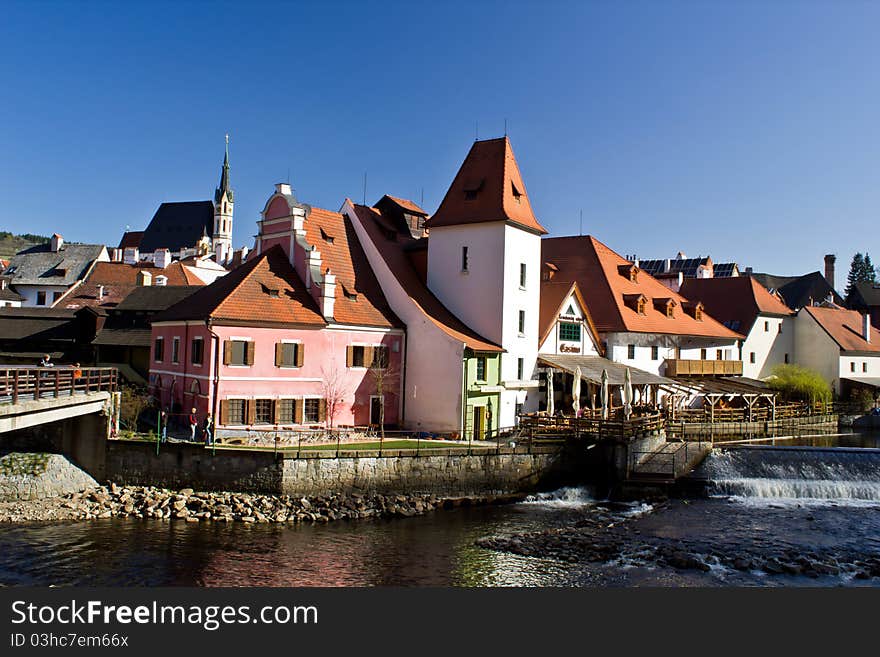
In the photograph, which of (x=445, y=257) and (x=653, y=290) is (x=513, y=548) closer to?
(x=445, y=257)

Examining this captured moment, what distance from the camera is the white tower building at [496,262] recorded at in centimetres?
4294

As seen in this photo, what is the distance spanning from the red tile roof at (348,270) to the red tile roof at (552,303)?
31.9 feet

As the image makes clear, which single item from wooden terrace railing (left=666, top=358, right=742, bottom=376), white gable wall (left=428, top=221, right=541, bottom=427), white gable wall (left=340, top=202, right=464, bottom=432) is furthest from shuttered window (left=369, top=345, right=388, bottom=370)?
wooden terrace railing (left=666, top=358, right=742, bottom=376)

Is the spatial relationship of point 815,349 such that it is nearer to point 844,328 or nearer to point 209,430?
point 844,328

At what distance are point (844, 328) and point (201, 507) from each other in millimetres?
66164

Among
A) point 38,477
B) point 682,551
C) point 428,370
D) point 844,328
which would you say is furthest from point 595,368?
point 844,328

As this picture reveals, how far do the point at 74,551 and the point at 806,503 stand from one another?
29307 mm

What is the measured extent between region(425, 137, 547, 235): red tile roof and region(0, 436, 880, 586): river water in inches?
630

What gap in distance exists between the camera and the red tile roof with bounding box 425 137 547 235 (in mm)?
43469

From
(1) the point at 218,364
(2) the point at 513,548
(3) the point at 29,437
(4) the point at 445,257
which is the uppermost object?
(4) the point at 445,257

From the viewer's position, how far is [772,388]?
60.3m

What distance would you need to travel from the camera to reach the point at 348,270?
43.2 meters

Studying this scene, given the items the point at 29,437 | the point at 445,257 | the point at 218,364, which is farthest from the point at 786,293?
the point at 29,437

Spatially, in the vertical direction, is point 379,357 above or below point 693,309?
below
